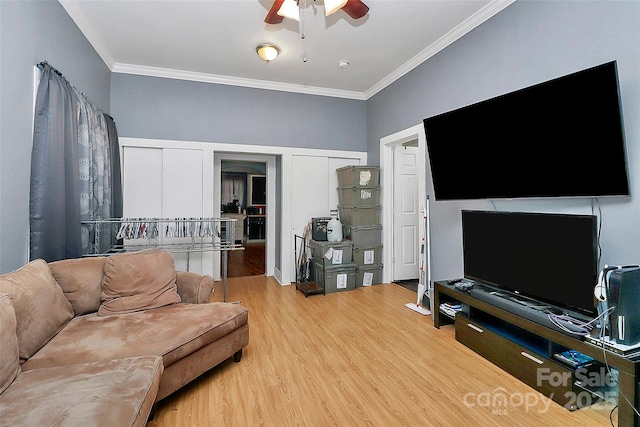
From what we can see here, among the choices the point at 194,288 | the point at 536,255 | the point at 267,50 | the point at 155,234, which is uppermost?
the point at 267,50

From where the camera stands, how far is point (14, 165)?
1.92m

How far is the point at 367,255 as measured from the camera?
14.5 feet

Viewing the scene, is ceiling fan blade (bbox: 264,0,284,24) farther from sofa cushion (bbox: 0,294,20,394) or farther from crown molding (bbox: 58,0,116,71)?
sofa cushion (bbox: 0,294,20,394)

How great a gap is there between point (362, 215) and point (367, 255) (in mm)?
605

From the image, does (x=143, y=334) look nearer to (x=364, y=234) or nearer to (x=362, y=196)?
(x=364, y=234)

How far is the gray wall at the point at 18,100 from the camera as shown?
1.82 meters

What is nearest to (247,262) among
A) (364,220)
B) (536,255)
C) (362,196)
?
(364,220)

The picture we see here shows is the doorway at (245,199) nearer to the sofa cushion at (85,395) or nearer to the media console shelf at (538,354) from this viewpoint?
the media console shelf at (538,354)

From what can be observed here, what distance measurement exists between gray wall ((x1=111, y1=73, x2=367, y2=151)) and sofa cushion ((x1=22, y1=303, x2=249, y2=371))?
2746mm

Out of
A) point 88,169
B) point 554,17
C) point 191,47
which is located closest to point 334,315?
point 88,169

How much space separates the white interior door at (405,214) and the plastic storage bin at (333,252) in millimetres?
794

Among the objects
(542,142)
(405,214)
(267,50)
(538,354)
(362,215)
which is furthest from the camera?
(405,214)

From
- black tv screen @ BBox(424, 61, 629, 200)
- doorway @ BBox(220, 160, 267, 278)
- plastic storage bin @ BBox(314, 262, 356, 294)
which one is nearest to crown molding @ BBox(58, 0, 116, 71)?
black tv screen @ BBox(424, 61, 629, 200)

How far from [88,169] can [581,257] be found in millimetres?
3974
